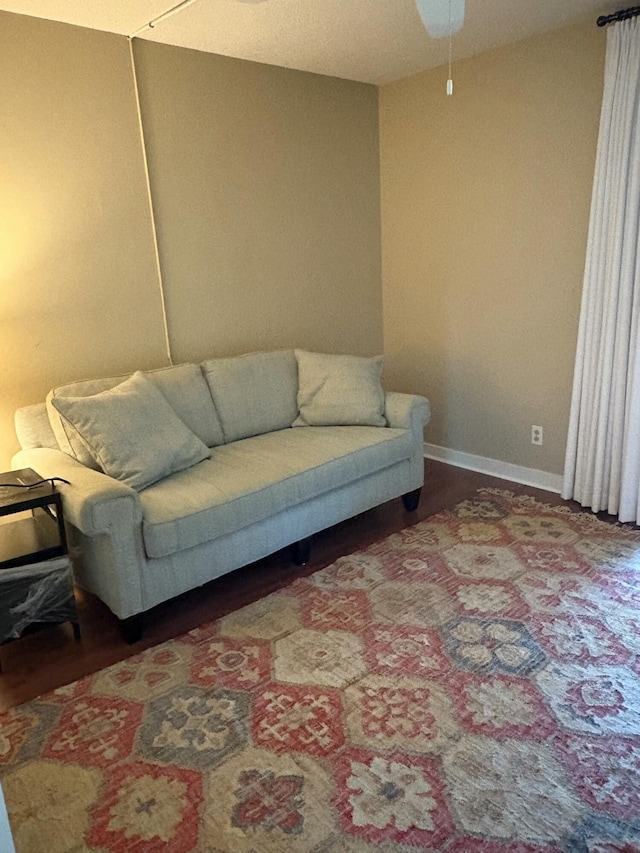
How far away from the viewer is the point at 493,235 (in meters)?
3.55

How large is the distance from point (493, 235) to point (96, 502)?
8.62 feet

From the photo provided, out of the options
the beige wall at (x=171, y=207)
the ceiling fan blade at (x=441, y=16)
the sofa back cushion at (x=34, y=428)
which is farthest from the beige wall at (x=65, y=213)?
the ceiling fan blade at (x=441, y=16)

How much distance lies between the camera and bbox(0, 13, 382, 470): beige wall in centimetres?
277

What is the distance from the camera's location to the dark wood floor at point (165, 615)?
2178 mm

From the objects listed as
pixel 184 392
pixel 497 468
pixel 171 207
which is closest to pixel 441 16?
pixel 171 207

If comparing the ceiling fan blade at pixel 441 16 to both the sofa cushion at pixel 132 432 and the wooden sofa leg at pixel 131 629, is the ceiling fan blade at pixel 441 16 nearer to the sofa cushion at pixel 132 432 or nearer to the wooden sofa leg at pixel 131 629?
the sofa cushion at pixel 132 432

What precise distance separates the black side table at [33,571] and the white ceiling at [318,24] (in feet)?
6.50

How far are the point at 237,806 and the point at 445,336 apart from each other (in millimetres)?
2980

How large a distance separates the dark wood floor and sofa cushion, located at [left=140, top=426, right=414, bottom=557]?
335 millimetres

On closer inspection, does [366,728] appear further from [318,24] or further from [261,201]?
[318,24]

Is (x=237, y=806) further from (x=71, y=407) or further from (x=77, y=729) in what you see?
(x=71, y=407)

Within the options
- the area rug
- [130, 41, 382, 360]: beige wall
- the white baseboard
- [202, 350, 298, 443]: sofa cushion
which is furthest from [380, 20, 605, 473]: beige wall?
the area rug

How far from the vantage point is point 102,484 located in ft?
7.16

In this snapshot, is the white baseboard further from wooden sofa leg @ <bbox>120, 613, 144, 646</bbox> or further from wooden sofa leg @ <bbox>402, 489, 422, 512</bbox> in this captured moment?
wooden sofa leg @ <bbox>120, 613, 144, 646</bbox>
